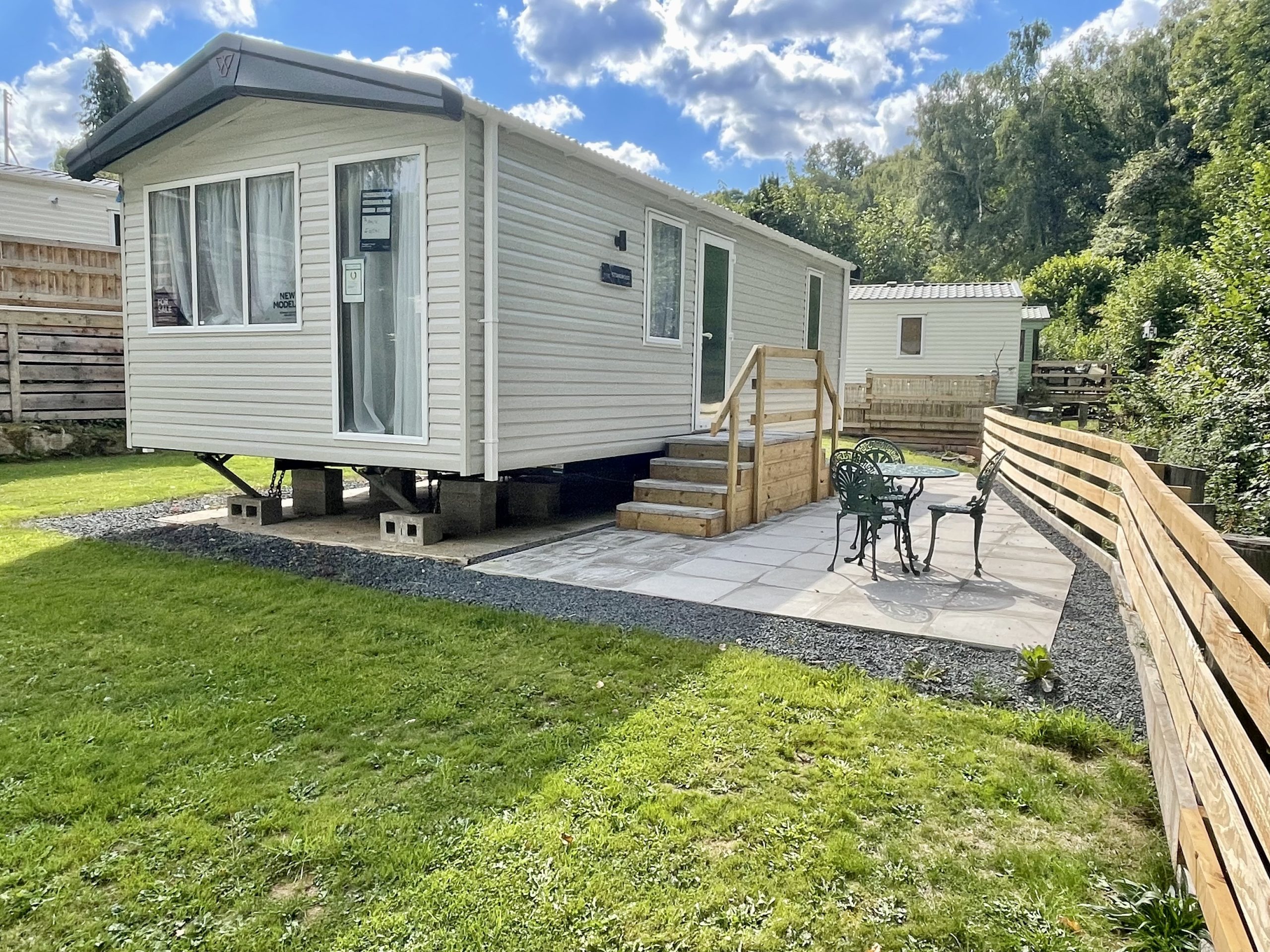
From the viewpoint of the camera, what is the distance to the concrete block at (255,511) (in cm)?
684

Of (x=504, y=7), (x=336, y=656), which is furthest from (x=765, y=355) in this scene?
(x=504, y=7)

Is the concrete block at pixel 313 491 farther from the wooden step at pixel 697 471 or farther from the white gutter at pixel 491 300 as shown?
the wooden step at pixel 697 471

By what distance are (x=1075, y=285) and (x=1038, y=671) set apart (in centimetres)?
2730

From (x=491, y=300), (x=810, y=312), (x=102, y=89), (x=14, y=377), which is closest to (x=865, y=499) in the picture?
(x=491, y=300)

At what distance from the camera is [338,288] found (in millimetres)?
5945

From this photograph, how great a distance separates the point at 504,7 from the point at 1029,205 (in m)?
22.8

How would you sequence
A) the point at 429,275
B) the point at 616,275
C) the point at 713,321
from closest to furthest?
1. the point at 429,275
2. the point at 616,275
3. the point at 713,321

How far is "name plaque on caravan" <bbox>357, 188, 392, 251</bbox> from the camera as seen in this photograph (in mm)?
5711

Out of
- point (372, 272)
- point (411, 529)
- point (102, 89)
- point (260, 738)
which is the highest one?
point (102, 89)

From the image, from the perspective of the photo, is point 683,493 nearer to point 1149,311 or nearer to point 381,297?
point 381,297

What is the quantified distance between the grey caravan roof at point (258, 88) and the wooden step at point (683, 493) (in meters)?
3.29

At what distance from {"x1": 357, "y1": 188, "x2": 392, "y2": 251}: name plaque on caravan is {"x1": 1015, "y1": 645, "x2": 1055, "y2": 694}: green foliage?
15.4ft

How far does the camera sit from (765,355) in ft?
22.8

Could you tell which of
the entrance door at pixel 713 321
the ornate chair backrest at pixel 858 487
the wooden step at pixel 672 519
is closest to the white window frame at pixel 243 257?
the wooden step at pixel 672 519
